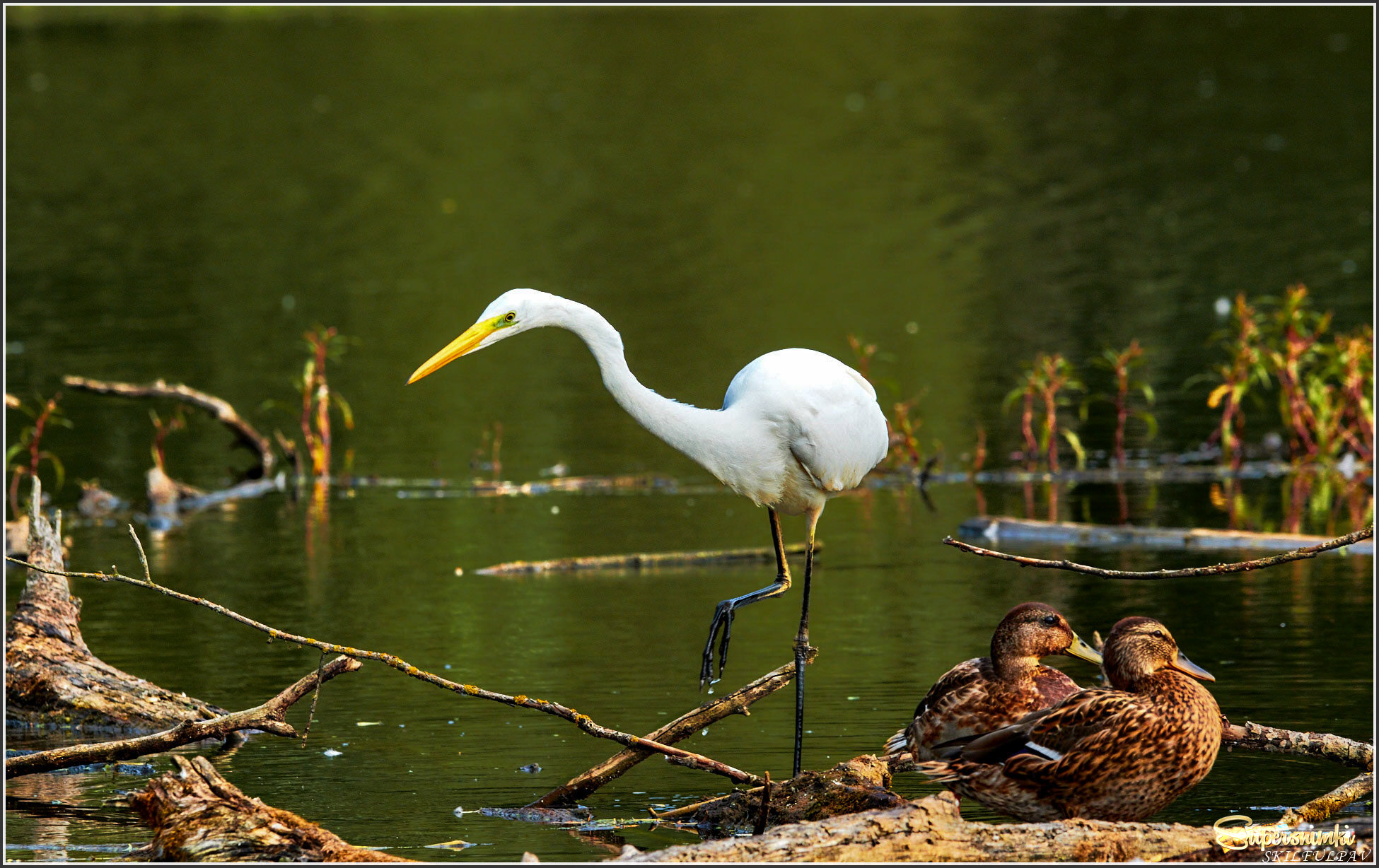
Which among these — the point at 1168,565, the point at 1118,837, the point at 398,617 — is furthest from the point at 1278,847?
the point at 398,617

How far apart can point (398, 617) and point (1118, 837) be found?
561 cm

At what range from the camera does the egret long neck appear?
684 centimetres

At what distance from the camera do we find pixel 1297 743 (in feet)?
21.5

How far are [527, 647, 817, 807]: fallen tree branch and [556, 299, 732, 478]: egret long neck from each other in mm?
895

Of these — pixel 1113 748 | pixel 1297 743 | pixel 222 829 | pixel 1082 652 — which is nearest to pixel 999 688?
pixel 1082 652

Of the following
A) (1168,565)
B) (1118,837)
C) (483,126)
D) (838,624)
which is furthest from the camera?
(483,126)

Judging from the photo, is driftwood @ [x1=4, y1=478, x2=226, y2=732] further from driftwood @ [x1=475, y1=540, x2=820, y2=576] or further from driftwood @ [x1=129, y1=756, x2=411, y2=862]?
driftwood @ [x1=475, y1=540, x2=820, y2=576]

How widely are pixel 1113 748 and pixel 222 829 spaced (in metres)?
3.05

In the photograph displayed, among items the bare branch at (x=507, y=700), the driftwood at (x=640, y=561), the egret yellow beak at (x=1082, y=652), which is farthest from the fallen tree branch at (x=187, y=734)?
the driftwood at (x=640, y=561)

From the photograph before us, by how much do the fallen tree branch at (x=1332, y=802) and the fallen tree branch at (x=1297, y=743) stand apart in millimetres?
232

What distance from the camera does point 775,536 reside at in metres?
7.79

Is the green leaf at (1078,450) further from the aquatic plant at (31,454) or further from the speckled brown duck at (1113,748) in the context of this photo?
the aquatic plant at (31,454)

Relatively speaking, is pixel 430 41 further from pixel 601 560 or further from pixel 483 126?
pixel 601 560

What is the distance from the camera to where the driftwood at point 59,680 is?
826 centimetres
